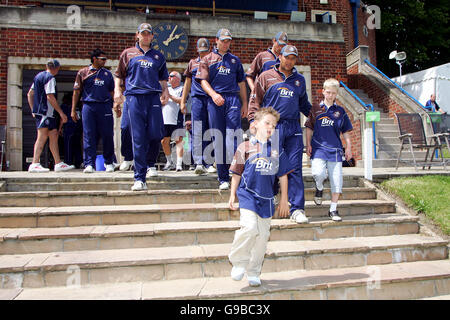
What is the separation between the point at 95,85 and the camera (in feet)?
21.4

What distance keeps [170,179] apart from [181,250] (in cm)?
176

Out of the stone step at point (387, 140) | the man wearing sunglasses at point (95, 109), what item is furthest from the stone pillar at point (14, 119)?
the stone step at point (387, 140)

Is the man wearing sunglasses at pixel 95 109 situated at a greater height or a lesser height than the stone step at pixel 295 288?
greater

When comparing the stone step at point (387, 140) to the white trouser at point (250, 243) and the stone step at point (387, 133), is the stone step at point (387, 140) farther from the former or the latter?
the white trouser at point (250, 243)

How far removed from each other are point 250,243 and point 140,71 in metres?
2.92

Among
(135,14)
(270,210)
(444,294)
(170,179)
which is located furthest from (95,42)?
(444,294)

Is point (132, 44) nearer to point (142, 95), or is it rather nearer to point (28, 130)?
point (28, 130)

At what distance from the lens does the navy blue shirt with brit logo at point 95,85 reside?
6.50 meters

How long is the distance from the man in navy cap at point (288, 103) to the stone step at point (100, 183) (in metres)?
1.33

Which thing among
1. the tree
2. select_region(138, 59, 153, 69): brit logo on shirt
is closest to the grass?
select_region(138, 59, 153, 69): brit logo on shirt

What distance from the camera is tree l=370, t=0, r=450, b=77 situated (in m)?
23.0

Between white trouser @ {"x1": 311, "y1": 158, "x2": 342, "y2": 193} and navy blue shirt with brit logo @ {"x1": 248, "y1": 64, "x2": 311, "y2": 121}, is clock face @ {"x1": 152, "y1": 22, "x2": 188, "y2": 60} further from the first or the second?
white trouser @ {"x1": 311, "y1": 158, "x2": 342, "y2": 193}

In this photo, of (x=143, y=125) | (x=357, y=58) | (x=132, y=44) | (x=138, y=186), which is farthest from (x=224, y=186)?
(x=357, y=58)
